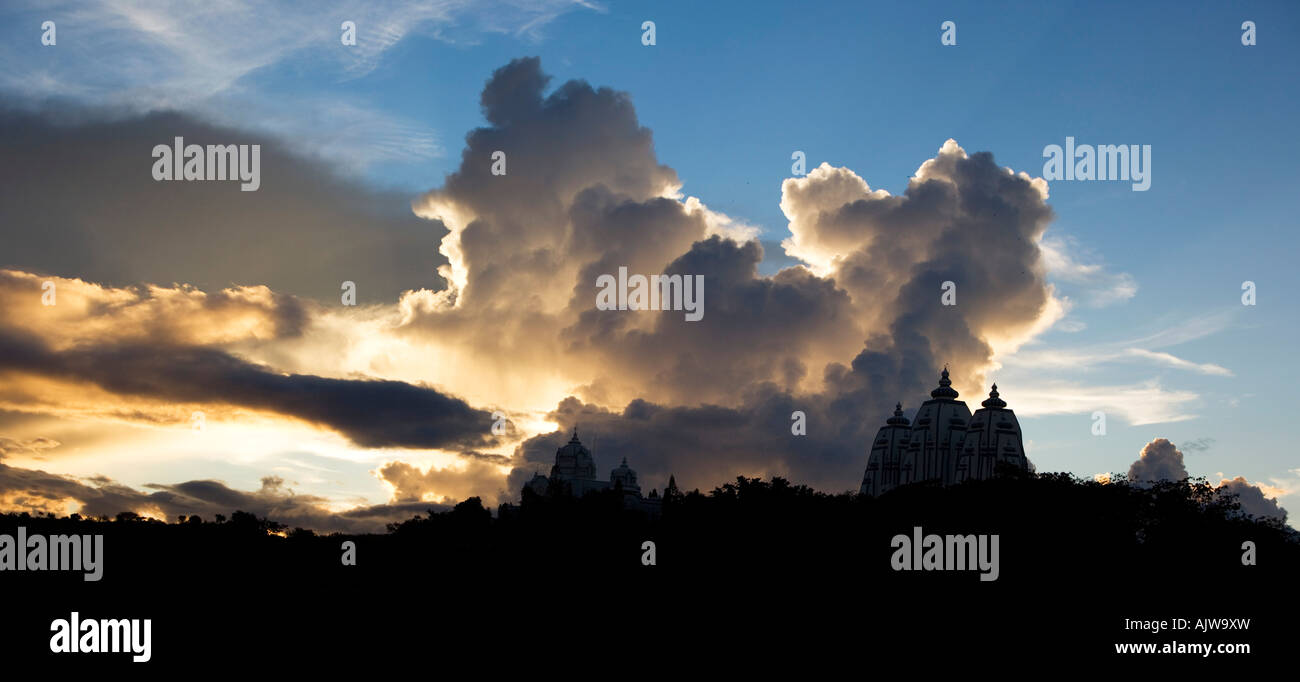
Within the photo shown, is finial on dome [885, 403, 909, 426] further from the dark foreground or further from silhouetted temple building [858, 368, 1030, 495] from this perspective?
the dark foreground

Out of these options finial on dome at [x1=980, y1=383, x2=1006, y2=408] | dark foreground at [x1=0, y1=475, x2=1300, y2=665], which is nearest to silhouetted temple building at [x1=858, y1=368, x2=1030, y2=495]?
finial on dome at [x1=980, y1=383, x2=1006, y2=408]

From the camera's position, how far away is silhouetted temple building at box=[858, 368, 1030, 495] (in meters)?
170

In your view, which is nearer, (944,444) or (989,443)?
(989,443)

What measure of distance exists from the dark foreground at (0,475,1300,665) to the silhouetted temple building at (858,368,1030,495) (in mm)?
71810

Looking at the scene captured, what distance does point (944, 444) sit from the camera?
17912cm

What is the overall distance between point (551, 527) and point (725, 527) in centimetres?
1960
